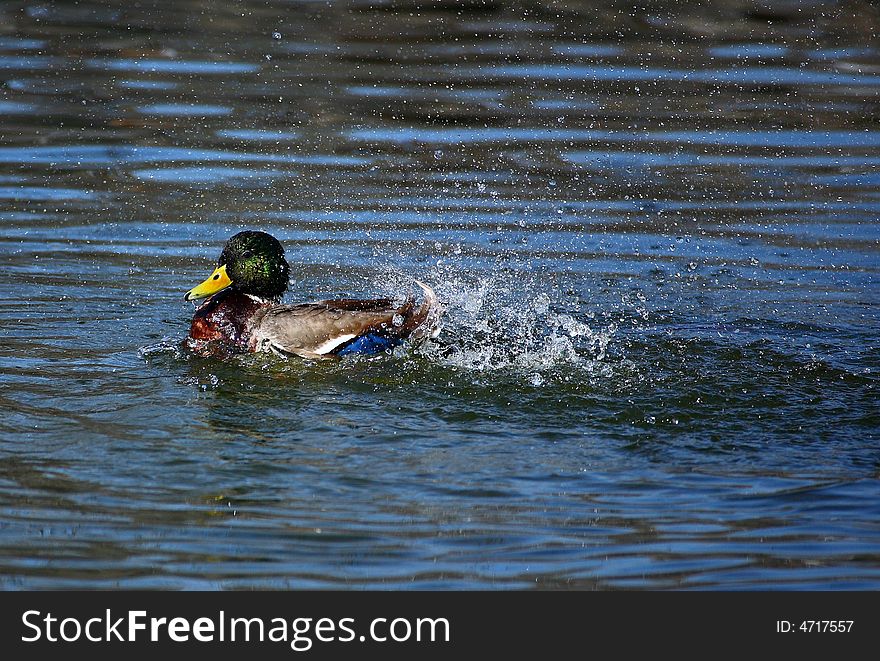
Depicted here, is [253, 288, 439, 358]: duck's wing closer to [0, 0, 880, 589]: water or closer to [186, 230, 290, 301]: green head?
[0, 0, 880, 589]: water

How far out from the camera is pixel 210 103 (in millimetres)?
12391

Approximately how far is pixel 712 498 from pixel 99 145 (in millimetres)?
7518

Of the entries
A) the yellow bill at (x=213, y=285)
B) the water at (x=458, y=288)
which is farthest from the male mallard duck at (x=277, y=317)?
the water at (x=458, y=288)

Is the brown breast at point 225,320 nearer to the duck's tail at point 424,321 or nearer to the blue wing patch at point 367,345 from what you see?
the blue wing patch at point 367,345

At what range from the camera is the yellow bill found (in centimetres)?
805

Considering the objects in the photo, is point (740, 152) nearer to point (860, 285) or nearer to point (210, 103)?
point (860, 285)

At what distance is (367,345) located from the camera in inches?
300

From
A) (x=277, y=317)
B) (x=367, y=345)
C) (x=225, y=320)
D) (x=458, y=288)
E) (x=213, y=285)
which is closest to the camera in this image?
(x=367, y=345)

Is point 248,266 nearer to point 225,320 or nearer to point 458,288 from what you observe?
point 225,320

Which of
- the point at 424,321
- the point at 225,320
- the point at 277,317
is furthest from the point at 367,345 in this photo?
the point at 225,320

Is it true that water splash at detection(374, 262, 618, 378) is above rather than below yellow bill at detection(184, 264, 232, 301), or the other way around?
below

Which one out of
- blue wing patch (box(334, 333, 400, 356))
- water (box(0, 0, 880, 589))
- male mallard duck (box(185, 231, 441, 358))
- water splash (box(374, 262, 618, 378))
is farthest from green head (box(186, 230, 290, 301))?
water splash (box(374, 262, 618, 378))

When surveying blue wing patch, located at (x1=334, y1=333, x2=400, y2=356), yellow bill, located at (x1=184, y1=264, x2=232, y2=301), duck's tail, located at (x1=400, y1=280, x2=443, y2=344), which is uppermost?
yellow bill, located at (x1=184, y1=264, x2=232, y2=301)

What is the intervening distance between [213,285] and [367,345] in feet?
3.55
